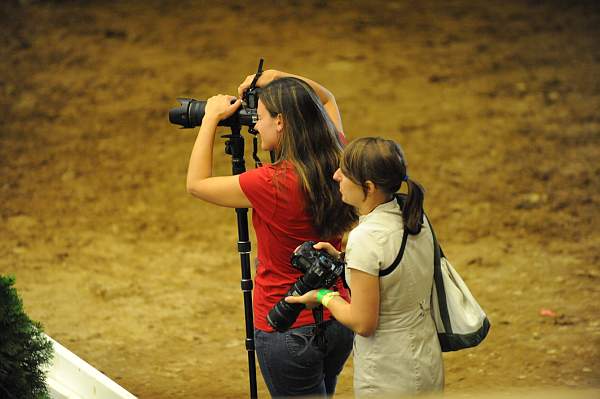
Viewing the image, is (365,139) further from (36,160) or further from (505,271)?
(36,160)

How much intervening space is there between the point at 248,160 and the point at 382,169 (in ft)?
16.6

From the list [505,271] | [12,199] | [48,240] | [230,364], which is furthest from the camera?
[12,199]

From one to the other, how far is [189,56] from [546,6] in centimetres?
371

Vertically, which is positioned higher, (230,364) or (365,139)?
(365,139)

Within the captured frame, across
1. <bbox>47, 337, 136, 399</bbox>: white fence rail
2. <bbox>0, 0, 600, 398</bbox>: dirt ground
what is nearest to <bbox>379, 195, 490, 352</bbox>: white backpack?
<bbox>47, 337, 136, 399</bbox>: white fence rail

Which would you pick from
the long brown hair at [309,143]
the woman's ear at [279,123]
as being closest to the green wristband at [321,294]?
the long brown hair at [309,143]

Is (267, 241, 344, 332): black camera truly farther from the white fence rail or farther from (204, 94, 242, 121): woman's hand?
the white fence rail

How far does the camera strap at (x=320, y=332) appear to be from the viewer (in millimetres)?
2932

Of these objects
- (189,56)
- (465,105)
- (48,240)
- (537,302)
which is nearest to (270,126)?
(537,302)

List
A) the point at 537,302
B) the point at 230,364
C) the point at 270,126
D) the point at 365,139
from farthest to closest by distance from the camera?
the point at 537,302 → the point at 230,364 → the point at 270,126 → the point at 365,139

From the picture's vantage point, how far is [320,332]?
9.76 feet

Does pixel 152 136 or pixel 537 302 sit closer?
pixel 537 302

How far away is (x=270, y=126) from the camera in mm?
2938

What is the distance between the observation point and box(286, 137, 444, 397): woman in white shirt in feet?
8.79
